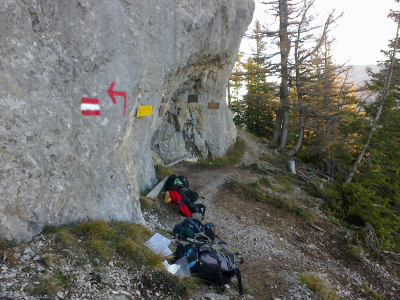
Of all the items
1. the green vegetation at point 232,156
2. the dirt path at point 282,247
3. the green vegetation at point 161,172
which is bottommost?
the dirt path at point 282,247

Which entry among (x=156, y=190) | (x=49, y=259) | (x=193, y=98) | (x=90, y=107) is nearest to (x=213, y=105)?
(x=193, y=98)

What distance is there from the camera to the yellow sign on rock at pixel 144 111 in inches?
269

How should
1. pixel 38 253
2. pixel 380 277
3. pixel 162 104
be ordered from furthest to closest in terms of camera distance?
pixel 162 104
pixel 380 277
pixel 38 253

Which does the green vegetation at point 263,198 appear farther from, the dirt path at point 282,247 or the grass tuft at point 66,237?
the grass tuft at point 66,237

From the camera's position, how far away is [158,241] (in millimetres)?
5699

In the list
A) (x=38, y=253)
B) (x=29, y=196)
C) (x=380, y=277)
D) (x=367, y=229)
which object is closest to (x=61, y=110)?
(x=29, y=196)

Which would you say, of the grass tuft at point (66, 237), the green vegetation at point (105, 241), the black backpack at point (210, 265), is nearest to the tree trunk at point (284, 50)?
the black backpack at point (210, 265)

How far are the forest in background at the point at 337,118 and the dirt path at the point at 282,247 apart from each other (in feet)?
5.42

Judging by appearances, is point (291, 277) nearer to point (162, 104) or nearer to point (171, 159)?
point (162, 104)

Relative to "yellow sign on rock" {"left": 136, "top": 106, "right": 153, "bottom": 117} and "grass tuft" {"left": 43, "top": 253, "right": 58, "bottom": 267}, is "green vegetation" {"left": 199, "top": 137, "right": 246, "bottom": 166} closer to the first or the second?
"yellow sign on rock" {"left": 136, "top": 106, "right": 153, "bottom": 117}

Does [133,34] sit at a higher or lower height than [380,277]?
higher

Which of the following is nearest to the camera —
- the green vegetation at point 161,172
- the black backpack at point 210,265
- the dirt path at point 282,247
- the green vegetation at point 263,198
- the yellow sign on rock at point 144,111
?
the black backpack at point 210,265

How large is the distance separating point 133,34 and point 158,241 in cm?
492

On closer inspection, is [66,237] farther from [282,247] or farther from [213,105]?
[213,105]
